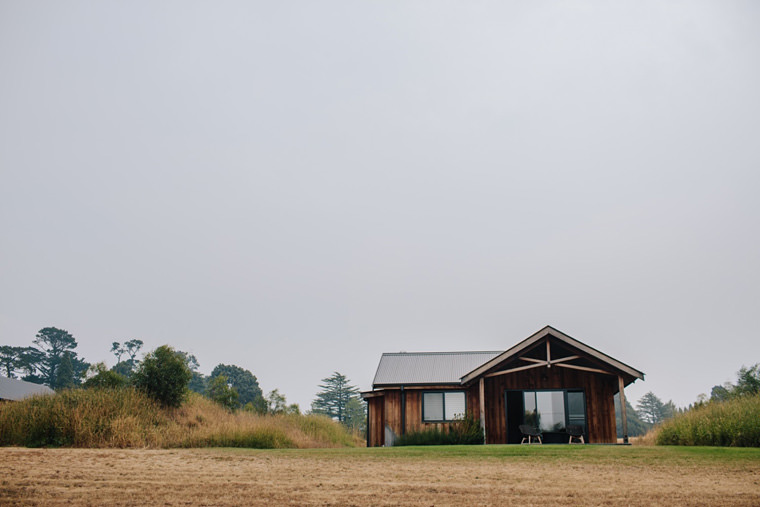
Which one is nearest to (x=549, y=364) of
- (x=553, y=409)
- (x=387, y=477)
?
(x=553, y=409)

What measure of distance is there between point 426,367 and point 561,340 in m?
6.09

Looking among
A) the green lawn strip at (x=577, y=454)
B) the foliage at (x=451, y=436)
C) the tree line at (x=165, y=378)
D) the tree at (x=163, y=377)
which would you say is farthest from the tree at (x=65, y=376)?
the green lawn strip at (x=577, y=454)

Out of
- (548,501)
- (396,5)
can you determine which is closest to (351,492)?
(548,501)

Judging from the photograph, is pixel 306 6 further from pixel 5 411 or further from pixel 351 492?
pixel 351 492

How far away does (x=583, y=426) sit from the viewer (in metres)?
19.2

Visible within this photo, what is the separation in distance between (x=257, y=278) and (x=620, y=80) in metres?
20.3

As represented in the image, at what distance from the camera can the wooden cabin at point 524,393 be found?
19.1m

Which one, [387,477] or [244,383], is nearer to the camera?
[387,477]

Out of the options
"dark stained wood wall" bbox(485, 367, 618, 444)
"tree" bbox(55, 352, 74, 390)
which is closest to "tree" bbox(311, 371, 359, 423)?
"tree" bbox(55, 352, 74, 390)

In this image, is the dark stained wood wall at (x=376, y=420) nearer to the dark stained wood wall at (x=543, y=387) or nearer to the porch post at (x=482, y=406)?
the dark stained wood wall at (x=543, y=387)

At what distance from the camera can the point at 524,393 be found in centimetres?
2003

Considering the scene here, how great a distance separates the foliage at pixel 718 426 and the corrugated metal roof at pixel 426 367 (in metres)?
7.55

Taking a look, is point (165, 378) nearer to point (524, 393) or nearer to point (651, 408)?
point (524, 393)

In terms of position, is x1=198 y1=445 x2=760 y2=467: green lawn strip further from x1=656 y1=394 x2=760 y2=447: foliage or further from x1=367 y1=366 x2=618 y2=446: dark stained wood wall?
x1=367 y1=366 x2=618 y2=446: dark stained wood wall
